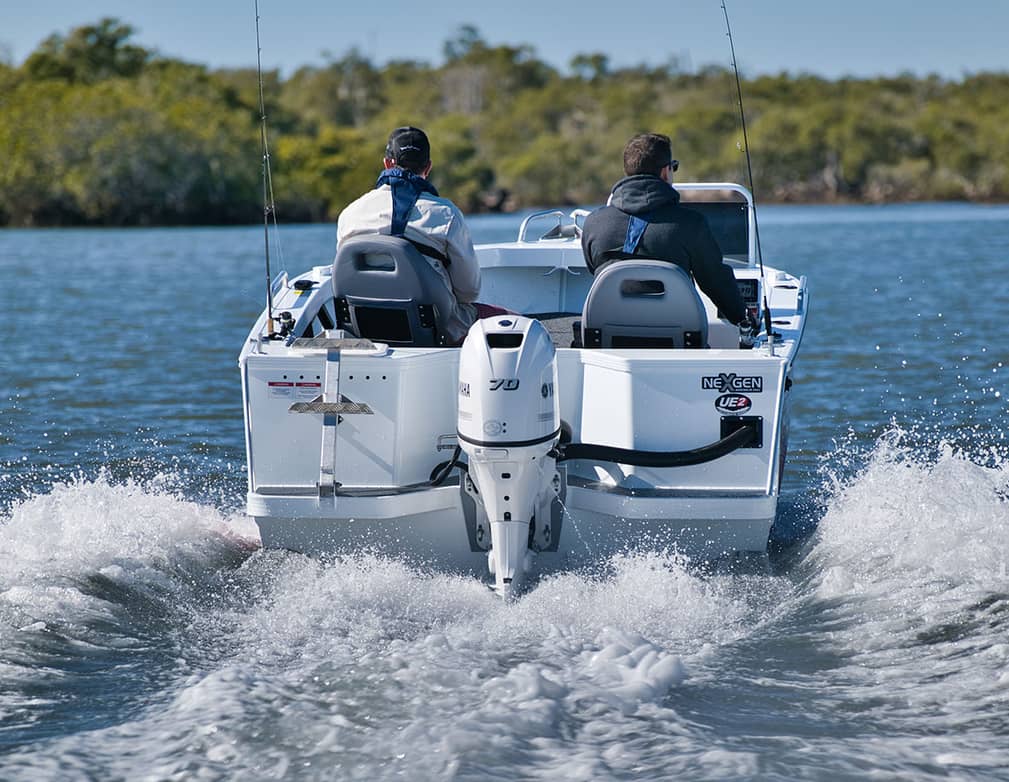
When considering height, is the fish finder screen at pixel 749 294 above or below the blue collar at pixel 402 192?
below

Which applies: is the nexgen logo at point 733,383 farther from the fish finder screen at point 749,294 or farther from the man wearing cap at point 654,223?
the fish finder screen at point 749,294

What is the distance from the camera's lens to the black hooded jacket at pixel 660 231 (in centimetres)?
544

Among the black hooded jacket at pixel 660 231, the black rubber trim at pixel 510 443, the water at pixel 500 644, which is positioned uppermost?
the black hooded jacket at pixel 660 231

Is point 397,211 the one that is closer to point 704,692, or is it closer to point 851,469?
point 704,692

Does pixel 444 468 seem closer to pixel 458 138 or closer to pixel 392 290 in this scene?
pixel 392 290

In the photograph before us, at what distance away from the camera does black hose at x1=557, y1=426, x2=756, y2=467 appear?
16.4ft

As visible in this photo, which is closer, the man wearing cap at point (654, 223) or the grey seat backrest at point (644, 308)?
the grey seat backrest at point (644, 308)

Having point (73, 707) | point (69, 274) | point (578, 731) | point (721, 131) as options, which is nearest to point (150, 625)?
point (73, 707)

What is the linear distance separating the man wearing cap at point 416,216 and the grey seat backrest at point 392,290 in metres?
0.06

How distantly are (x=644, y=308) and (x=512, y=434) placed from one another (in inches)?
35.6

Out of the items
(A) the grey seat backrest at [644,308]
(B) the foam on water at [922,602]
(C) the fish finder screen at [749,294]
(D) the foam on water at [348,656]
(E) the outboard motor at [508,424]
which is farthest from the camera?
(C) the fish finder screen at [749,294]

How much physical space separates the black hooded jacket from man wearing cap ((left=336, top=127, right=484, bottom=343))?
0.57 m

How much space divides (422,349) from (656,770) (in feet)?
6.76


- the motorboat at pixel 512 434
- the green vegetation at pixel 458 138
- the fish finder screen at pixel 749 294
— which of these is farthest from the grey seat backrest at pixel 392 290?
the green vegetation at pixel 458 138
